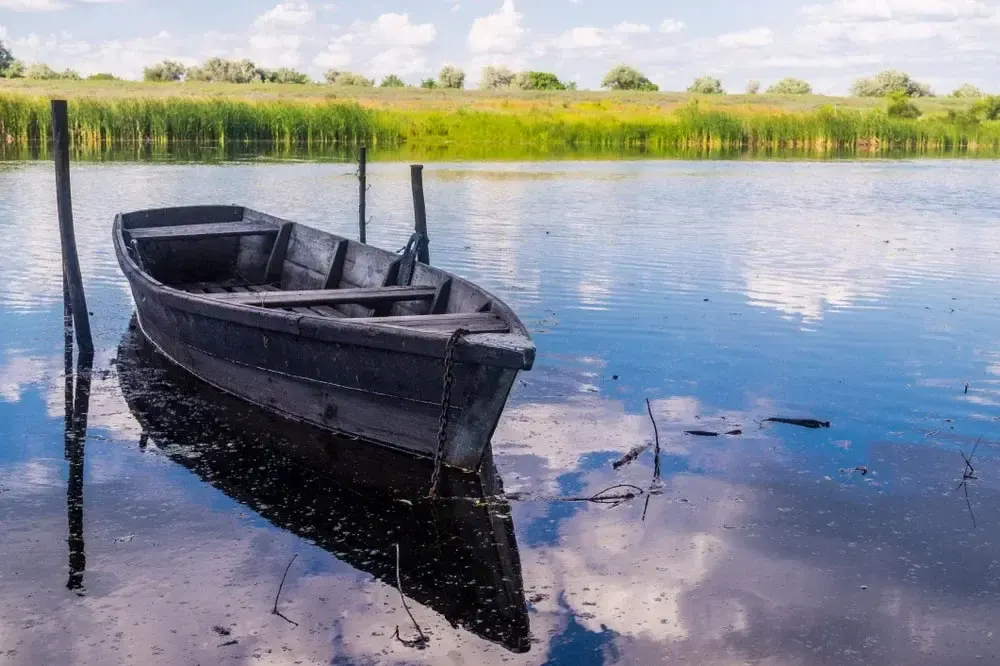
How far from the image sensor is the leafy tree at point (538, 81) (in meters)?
101

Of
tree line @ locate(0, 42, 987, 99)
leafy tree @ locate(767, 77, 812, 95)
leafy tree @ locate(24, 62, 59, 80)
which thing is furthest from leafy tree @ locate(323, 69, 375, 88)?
leafy tree @ locate(767, 77, 812, 95)

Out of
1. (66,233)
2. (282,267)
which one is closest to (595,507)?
(282,267)

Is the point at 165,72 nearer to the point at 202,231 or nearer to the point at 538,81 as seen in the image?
the point at 538,81

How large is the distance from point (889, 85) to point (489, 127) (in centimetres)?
6363

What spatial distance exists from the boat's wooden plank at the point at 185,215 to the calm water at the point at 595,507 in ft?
3.20

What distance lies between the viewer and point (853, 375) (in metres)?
9.76

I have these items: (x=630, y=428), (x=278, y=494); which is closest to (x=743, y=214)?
(x=630, y=428)

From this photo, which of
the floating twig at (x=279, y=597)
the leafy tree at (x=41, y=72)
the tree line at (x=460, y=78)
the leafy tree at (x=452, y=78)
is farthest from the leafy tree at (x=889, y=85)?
the floating twig at (x=279, y=597)

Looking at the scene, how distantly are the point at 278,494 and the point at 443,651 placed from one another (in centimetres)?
229

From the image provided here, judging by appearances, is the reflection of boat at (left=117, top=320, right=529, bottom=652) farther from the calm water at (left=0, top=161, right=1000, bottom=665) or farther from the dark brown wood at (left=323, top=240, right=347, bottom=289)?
the dark brown wood at (left=323, top=240, right=347, bottom=289)

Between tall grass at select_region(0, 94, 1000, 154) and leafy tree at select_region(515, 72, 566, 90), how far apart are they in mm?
44708

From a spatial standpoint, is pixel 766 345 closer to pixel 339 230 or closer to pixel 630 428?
pixel 630 428

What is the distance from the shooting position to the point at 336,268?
10.9 meters

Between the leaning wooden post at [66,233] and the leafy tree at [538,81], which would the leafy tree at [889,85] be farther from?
the leaning wooden post at [66,233]
